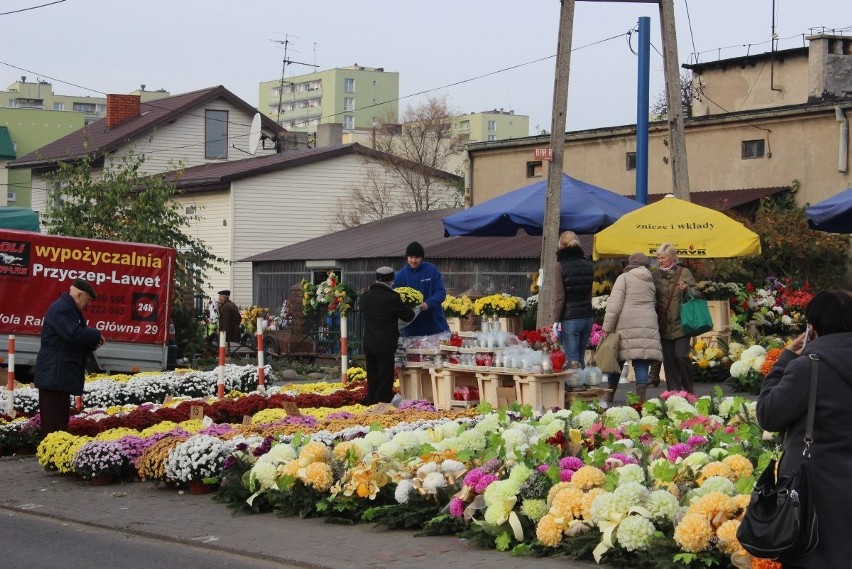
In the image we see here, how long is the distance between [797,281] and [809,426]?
18.2 metres

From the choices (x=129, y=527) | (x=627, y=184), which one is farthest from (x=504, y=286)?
(x=129, y=527)

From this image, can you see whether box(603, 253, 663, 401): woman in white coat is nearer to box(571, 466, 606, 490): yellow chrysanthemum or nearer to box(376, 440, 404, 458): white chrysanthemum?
box(376, 440, 404, 458): white chrysanthemum

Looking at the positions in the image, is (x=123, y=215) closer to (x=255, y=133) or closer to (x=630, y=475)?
(x=255, y=133)

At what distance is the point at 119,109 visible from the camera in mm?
51812

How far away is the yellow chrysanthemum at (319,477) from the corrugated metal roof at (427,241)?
16454 millimetres

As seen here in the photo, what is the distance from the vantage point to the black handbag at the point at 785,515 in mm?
5531

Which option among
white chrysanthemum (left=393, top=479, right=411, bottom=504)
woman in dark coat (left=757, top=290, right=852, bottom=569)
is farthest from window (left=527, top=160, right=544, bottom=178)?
woman in dark coat (left=757, top=290, right=852, bottom=569)

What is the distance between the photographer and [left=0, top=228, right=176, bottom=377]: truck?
22625 millimetres

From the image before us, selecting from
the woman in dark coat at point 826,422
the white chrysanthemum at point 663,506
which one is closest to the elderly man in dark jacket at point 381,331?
the white chrysanthemum at point 663,506

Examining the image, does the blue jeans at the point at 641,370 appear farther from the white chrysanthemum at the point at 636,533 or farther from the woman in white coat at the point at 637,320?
the white chrysanthemum at the point at 636,533

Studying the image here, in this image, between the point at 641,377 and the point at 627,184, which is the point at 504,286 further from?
the point at 641,377

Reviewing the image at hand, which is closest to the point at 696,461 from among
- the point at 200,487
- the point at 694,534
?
→ the point at 694,534

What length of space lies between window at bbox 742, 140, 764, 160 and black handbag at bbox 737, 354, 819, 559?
2374 cm

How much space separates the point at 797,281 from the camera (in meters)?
23.1
